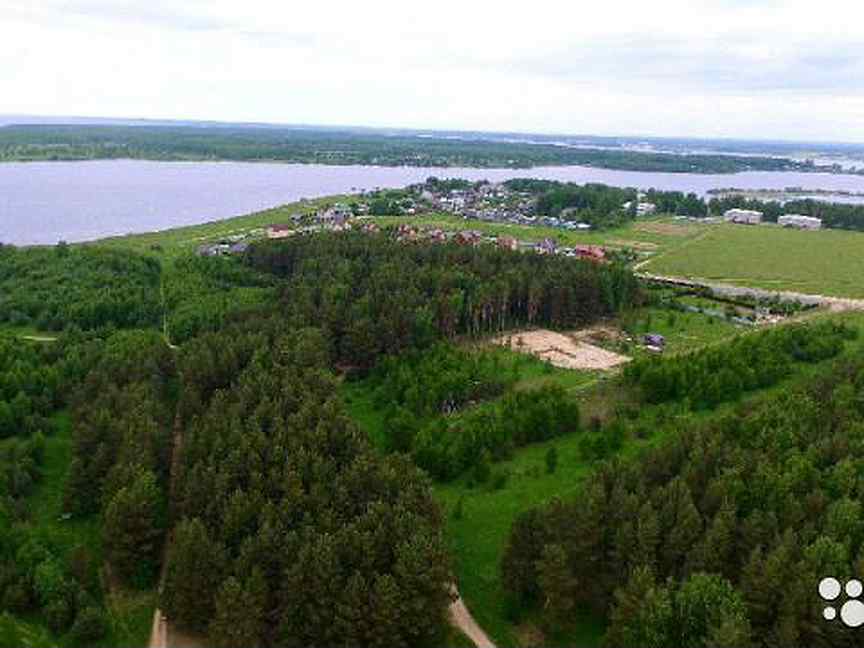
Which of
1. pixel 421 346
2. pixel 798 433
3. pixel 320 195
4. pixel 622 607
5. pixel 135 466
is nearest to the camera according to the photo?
pixel 622 607

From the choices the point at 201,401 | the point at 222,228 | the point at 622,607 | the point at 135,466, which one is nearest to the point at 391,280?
the point at 201,401

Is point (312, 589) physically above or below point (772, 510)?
below

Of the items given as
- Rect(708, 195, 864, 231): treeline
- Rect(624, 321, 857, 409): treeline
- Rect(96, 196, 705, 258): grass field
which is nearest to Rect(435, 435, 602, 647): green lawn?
Rect(624, 321, 857, 409): treeline

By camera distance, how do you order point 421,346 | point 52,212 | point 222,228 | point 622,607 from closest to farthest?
point 622,607
point 421,346
point 222,228
point 52,212

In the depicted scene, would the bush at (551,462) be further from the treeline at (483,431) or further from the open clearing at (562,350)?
the open clearing at (562,350)

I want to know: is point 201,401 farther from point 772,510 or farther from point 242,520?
point 772,510

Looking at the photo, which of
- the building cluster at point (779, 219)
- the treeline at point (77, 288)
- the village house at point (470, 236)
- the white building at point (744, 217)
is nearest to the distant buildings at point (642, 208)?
the building cluster at point (779, 219)

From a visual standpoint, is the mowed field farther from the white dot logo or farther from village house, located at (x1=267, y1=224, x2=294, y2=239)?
the white dot logo
